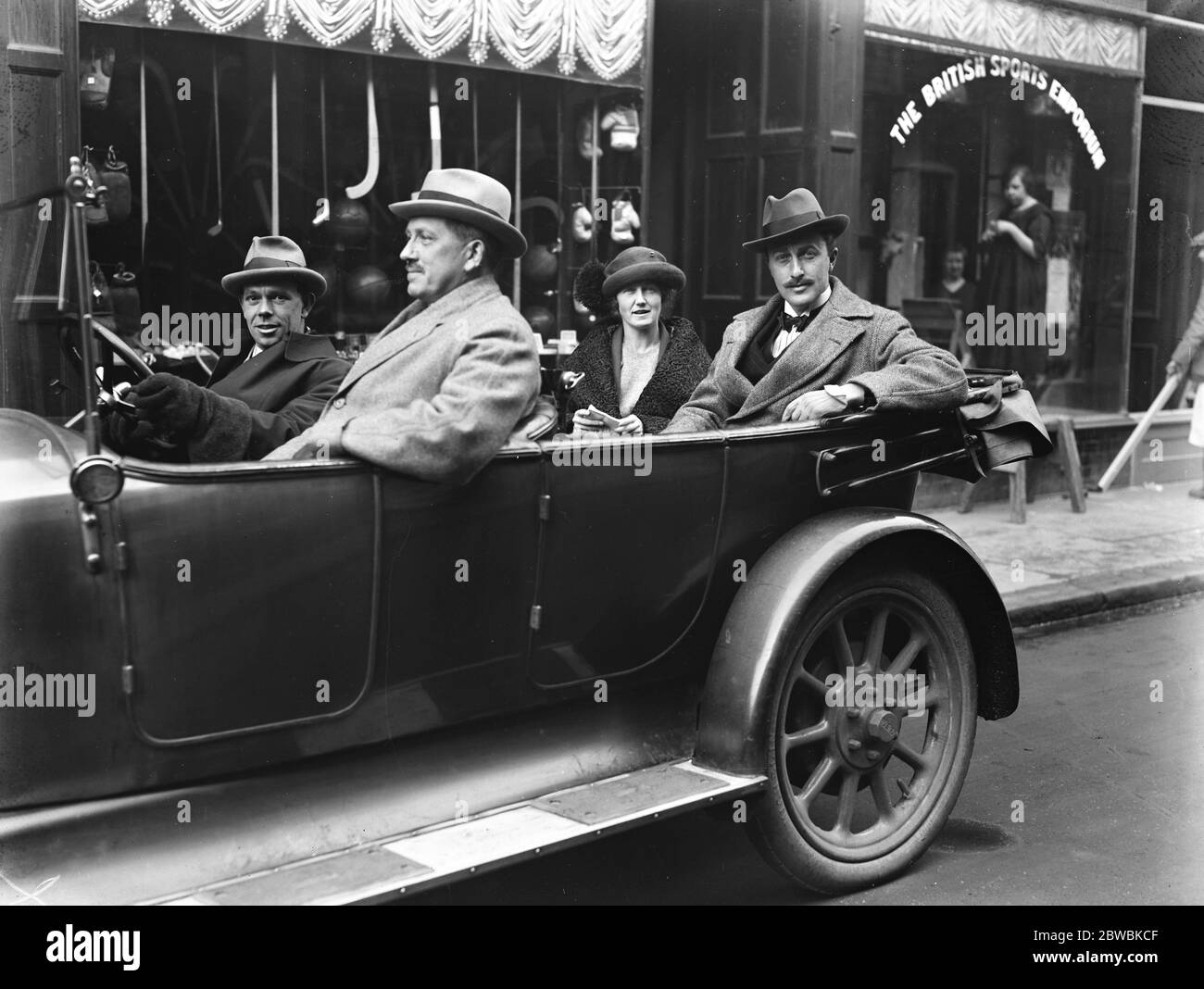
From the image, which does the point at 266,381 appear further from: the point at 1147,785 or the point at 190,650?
the point at 1147,785

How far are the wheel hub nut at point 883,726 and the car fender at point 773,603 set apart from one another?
1.30 ft

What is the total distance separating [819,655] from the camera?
359 cm

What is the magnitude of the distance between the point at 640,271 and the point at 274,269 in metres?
1.31

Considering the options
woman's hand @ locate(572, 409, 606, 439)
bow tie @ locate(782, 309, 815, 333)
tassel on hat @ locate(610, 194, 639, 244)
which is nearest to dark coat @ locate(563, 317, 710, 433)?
woman's hand @ locate(572, 409, 606, 439)

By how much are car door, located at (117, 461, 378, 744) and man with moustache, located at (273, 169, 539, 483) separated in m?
0.14

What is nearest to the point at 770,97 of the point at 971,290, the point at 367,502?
the point at 971,290

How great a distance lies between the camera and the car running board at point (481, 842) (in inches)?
99.8

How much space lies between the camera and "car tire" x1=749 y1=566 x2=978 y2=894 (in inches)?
133

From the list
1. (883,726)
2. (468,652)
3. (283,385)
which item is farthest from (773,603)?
(283,385)

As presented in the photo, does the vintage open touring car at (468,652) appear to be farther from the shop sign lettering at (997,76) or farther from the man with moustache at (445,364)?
the shop sign lettering at (997,76)

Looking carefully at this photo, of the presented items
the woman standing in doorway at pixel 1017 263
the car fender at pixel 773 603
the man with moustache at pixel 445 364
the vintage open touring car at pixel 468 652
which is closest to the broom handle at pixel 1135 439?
the woman standing in doorway at pixel 1017 263

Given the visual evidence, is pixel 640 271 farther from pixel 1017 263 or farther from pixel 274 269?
pixel 1017 263

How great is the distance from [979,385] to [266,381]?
2.03 meters

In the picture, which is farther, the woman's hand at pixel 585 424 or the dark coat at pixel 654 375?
the dark coat at pixel 654 375
